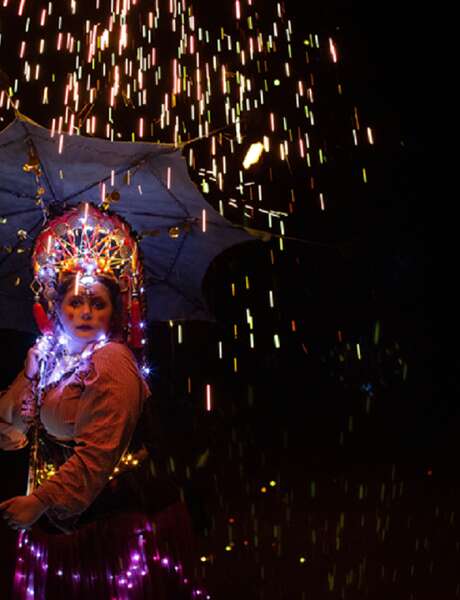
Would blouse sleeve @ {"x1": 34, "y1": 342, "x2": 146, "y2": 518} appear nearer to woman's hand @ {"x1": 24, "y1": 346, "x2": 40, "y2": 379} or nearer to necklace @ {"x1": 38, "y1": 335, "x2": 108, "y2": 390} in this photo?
necklace @ {"x1": 38, "y1": 335, "x2": 108, "y2": 390}

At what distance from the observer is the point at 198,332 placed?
15.9 ft

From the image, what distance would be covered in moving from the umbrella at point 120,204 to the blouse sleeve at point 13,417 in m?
0.68

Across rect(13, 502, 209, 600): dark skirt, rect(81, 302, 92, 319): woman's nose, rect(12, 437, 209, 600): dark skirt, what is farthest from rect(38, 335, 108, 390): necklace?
rect(13, 502, 209, 600): dark skirt

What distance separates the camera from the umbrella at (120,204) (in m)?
2.17

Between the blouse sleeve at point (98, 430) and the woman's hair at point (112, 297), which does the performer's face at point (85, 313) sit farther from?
the blouse sleeve at point (98, 430)

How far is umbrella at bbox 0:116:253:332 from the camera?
7.11 feet

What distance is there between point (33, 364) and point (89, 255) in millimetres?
526

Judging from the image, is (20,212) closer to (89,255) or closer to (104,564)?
(89,255)

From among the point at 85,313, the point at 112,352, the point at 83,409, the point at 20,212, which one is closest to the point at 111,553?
the point at 83,409

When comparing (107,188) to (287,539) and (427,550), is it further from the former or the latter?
(427,550)

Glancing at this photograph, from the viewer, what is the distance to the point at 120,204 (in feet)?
8.39

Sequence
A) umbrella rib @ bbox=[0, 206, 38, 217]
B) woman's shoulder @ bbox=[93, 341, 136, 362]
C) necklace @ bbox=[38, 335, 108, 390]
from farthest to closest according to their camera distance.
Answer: umbrella rib @ bbox=[0, 206, 38, 217]
necklace @ bbox=[38, 335, 108, 390]
woman's shoulder @ bbox=[93, 341, 136, 362]

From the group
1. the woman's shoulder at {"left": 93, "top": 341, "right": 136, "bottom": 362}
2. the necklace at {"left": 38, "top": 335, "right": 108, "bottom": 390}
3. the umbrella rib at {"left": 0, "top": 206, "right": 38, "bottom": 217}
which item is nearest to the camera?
the woman's shoulder at {"left": 93, "top": 341, "right": 136, "bottom": 362}

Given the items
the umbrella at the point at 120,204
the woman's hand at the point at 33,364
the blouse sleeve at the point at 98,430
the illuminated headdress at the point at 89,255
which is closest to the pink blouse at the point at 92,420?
the blouse sleeve at the point at 98,430
